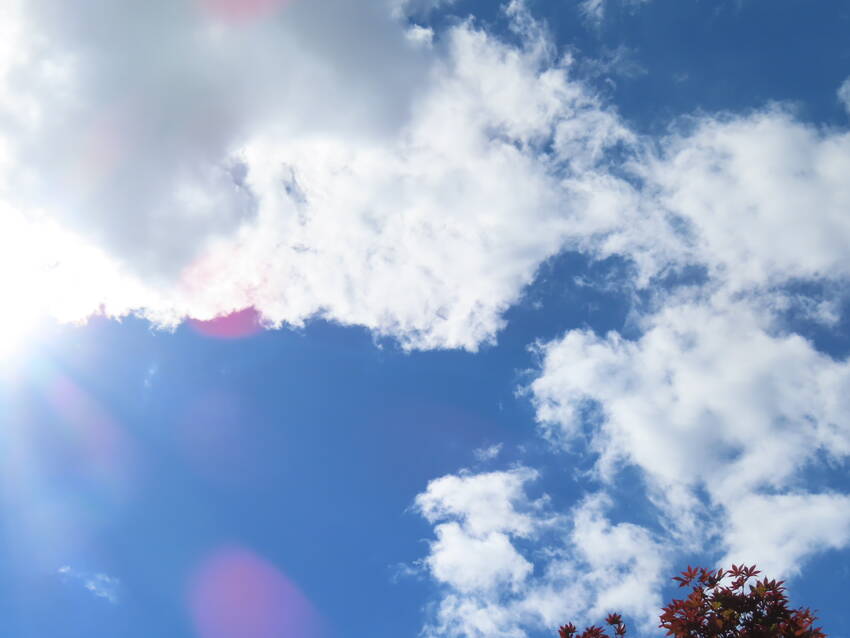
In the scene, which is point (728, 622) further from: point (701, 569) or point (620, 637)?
point (620, 637)

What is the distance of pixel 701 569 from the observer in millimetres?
17453

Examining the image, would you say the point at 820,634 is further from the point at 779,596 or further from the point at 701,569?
the point at 701,569

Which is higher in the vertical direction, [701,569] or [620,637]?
[701,569]

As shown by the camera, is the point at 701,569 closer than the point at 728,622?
No

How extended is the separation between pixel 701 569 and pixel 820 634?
323 cm

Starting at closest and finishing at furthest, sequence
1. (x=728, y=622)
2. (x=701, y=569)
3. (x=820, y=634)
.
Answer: (x=820, y=634)
(x=728, y=622)
(x=701, y=569)

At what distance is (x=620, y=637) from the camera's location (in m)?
18.2

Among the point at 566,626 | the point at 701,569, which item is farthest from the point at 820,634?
the point at 566,626

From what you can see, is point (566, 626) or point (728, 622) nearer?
Answer: point (728, 622)

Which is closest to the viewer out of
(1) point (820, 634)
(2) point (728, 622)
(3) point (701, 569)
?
(1) point (820, 634)

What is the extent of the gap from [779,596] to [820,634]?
1.35 meters

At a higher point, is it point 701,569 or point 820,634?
point 701,569

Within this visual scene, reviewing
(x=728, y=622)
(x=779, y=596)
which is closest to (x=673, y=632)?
(x=728, y=622)

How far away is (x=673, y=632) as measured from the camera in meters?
16.6
